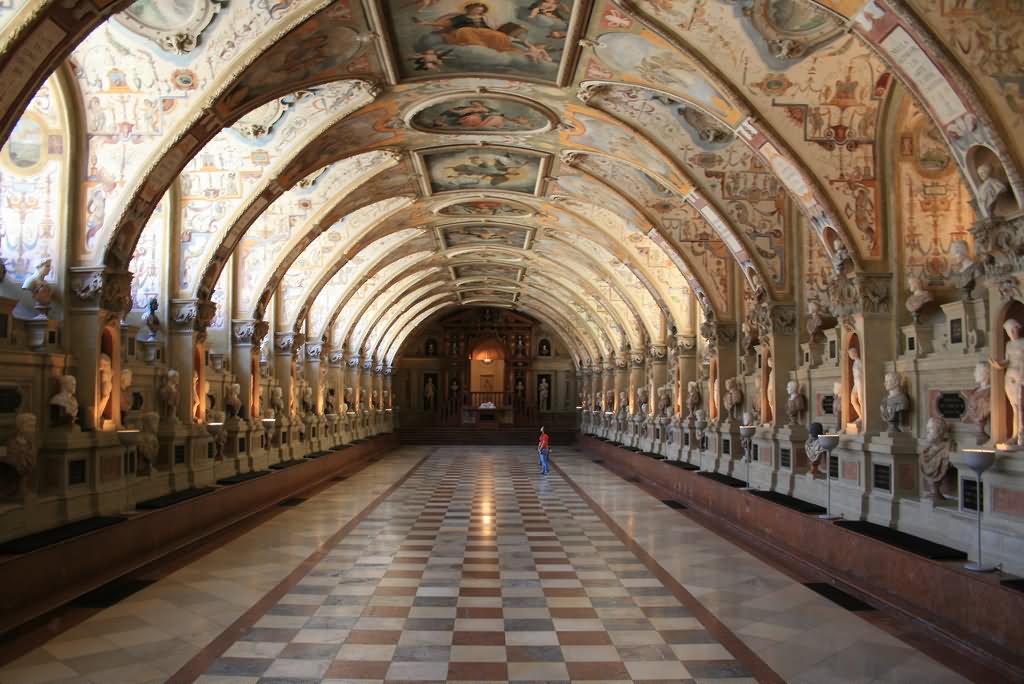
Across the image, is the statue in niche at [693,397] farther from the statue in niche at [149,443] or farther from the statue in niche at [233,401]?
the statue in niche at [149,443]

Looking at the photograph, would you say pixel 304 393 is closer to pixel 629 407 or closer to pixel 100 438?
pixel 629 407

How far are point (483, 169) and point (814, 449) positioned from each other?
996cm

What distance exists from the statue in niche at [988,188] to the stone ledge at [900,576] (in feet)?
11.2

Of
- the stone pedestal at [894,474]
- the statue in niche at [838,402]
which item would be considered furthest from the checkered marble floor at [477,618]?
the statue in niche at [838,402]

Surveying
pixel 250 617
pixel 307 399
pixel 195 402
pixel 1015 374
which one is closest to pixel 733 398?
pixel 1015 374

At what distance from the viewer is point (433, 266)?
3203 cm

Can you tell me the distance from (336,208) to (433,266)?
43.9ft

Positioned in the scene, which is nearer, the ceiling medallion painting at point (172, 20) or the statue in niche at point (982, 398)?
the statue in niche at point (982, 398)

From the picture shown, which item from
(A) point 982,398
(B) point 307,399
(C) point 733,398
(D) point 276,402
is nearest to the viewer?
(A) point 982,398

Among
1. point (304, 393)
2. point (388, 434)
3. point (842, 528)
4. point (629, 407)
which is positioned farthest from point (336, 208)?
point (388, 434)

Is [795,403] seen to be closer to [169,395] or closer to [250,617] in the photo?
[250,617]

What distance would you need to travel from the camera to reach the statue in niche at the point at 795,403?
46.8 ft

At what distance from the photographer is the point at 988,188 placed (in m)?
8.05

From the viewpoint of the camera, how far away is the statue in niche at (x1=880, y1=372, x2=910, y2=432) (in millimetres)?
10680
